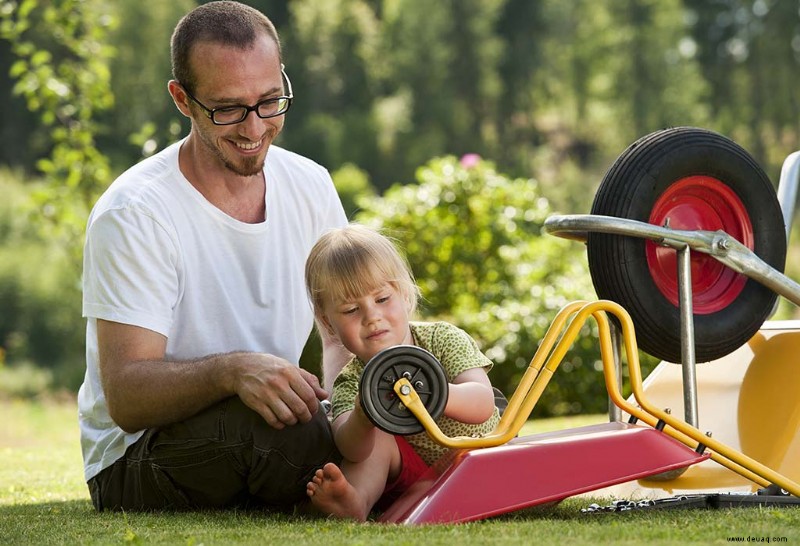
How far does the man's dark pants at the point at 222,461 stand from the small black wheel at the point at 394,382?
0.35 metres

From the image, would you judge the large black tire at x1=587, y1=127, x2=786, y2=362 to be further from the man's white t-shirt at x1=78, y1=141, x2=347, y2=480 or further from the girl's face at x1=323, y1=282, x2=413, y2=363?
the man's white t-shirt at x1=78, y1=141, x2=347, y2=480

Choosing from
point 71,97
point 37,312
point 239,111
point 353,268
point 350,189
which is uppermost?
point 239,111

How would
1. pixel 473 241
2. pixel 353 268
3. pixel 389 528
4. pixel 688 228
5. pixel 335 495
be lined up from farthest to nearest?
1. pixel 473 241
2. pixel 688 228
3. pixel 353 268
4. pixel 335 495
5. pixel 389 528

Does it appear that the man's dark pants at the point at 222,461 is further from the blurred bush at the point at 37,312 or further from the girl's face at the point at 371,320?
the blurred bush at the point at 37,312

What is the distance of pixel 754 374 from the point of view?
10.7 feet

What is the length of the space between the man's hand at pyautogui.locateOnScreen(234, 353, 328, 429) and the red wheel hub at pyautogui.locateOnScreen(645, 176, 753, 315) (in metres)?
0.98

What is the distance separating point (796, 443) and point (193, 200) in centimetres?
169

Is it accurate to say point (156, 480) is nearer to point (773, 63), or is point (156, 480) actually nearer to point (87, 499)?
point (87, 499)

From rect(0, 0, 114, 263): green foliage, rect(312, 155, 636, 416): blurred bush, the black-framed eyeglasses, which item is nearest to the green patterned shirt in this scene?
the black-framed eyeglasses

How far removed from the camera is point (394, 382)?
8.63 ft

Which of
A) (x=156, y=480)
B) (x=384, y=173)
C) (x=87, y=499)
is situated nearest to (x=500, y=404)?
(x=156, y=480)

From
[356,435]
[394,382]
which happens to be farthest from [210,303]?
[394,382]

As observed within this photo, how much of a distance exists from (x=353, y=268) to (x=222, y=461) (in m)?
0.57

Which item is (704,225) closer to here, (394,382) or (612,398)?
(612,398)
